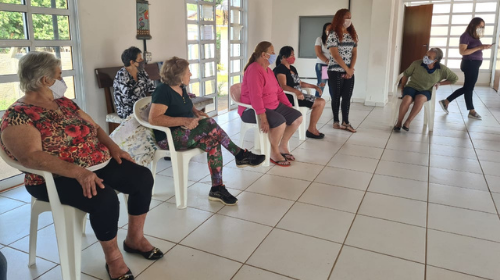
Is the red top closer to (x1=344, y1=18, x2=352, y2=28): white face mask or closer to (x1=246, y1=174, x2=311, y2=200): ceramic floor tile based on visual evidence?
(x1=246, y1=174, x2=311, y2=200): ceramic floor tile

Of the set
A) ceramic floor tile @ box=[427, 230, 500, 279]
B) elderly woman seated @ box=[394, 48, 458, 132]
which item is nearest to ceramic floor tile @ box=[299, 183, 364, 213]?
ceramic floor tile @ box=[427, 230, 500, 279]

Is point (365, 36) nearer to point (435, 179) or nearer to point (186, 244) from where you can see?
point (435, 179)

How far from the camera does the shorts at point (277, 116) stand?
3.50m

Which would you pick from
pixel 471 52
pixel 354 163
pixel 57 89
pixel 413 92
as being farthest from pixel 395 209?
pixel 471 52

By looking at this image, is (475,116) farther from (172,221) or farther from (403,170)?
(172,221)

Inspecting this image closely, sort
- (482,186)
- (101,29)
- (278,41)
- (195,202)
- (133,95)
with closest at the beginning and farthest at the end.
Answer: (195,202) → (482,186) → (133,95) → (101,29) → (278,41)

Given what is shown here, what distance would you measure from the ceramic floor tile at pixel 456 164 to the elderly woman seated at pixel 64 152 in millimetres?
2857

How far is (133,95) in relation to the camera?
3.30m

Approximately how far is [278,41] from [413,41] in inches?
135

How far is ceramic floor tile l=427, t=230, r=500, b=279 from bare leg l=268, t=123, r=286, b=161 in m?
1.58

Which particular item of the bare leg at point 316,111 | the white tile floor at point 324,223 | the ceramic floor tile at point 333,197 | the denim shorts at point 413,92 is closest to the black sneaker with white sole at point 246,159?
the white tile floor at point 324,223

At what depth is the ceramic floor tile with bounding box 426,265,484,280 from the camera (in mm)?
1876

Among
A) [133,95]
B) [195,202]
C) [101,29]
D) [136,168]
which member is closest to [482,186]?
[195,202]

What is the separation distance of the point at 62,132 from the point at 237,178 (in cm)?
170
